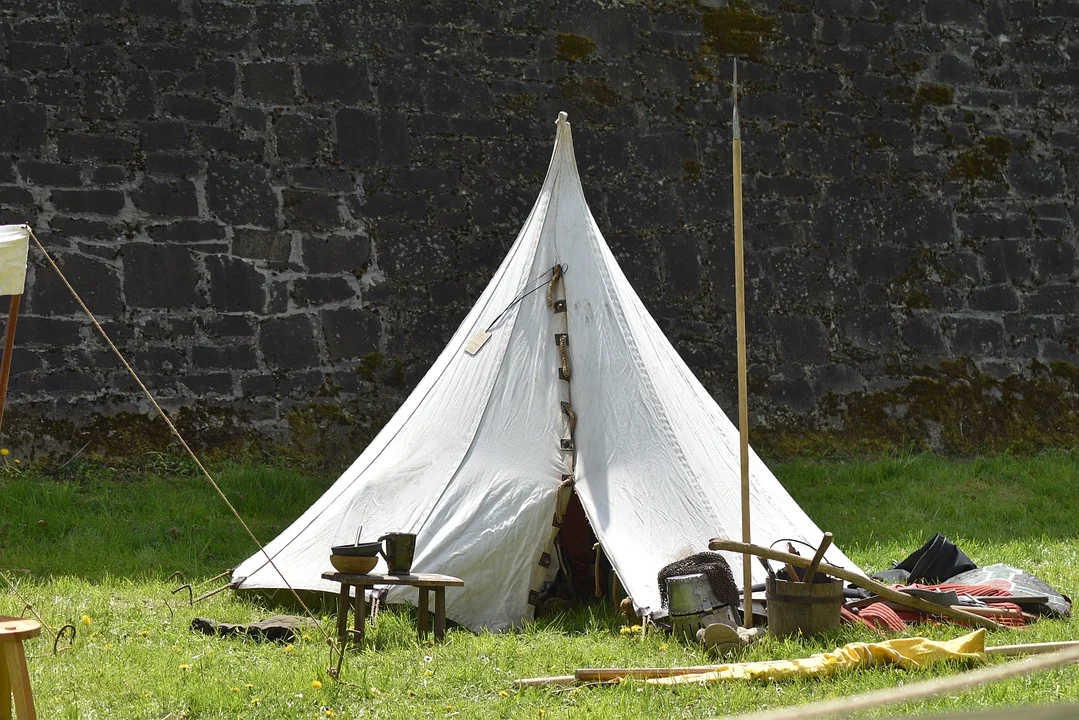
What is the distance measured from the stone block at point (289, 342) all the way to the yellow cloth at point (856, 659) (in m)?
3.49

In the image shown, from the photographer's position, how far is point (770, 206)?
7203 millimetres

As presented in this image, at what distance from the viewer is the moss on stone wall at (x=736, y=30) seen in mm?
7227

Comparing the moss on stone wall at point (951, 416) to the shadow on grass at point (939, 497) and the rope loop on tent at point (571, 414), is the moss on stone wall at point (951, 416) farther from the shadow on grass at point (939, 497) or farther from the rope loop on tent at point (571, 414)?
the rope loop on tent at point (571, 414)

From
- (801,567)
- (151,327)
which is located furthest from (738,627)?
(151,327)

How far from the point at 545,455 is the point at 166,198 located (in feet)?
9.39

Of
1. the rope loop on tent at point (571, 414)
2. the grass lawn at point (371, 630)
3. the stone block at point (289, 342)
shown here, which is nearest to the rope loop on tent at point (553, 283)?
the rope loop on tent at point (571, 414)

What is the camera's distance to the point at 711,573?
12.5ft

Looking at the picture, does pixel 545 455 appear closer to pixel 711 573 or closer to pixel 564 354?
pixel 564 354

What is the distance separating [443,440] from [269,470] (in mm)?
1782

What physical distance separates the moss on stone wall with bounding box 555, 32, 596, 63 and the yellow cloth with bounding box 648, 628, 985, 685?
14.2 feet

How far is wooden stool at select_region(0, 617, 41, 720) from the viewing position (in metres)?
2.66

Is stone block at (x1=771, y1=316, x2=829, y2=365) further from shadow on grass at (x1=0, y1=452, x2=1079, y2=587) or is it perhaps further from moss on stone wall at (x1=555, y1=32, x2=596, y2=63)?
moss on stone wall at (x1=555, y1=32, x2=596, y2=63)

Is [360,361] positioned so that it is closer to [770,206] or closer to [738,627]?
[770,206]

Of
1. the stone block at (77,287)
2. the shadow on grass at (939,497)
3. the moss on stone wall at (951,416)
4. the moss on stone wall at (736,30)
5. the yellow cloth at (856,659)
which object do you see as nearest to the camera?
the yellow cloth at (856,659)
